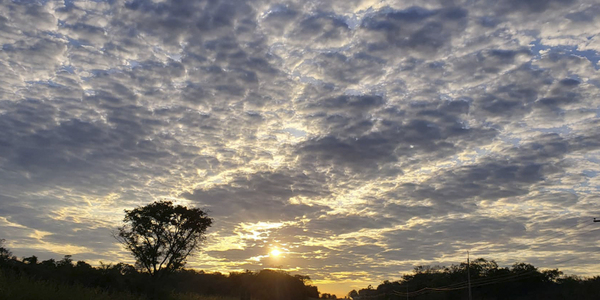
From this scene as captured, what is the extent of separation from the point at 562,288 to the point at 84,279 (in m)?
A: 99.1

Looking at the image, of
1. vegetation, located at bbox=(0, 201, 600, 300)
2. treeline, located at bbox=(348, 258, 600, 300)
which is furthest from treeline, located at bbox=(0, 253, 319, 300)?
treeline, located at bbox=(348, 258, 600, 300)

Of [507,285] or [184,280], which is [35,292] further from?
[507,285]

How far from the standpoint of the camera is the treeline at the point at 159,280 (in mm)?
36875

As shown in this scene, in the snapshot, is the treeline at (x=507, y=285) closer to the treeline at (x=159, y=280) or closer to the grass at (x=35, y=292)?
the treeline at (x=159, y=280)

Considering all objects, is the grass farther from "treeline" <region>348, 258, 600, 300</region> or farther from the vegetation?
"treeline" <region>348, 258, 600, 300</region>

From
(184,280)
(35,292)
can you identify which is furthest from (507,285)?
(35,292)

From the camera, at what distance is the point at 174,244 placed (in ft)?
198

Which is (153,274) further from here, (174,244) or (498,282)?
(498,282)

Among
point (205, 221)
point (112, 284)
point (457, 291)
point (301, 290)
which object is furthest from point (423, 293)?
point (112, 284)

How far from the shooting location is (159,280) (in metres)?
55.6

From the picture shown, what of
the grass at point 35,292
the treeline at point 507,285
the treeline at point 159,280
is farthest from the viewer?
the treeline at point 507,285

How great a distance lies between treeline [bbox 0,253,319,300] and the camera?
36875mm

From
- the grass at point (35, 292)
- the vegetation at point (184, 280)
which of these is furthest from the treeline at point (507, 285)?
the grass at point (35, 292)

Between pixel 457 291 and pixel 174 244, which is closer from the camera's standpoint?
pixel 174 244
